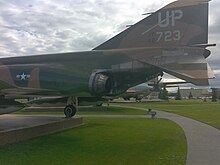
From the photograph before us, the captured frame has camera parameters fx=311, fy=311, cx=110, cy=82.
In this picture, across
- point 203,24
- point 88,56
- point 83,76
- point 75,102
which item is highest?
point 203,24

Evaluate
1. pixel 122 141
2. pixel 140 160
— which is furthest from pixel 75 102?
pixel 140 160

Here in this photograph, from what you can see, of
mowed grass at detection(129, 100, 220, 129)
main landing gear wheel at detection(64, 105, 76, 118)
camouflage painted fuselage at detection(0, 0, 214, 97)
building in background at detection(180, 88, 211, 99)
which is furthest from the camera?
building in background at detection(180, 88, 211, 99)

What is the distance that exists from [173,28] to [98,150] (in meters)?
6.17

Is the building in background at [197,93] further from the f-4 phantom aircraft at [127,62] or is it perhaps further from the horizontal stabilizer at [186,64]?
the horizontal stabilizer at [186,64]

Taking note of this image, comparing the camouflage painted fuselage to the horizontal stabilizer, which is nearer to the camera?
the horizontal stabilizer

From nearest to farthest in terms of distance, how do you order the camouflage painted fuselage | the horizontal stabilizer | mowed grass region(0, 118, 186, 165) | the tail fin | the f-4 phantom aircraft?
mowed grass region(0, 118, 186, 165), the horizontal stabilizer, the f-4 phantom aircraft, the camouflage painted fuselage, the tail fin

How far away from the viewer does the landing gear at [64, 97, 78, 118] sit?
1538cm

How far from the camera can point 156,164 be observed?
6.57 metres

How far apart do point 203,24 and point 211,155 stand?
5590 millimetres

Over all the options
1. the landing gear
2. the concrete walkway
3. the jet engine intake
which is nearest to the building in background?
the landing gear

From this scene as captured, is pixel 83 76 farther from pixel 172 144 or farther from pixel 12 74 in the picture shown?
pixel 172 144

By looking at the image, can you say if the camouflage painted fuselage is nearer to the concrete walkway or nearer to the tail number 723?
the tail number 723

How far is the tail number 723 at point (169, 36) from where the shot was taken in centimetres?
1192

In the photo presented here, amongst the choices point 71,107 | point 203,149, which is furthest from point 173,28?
point 71,107
